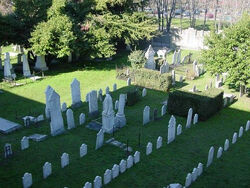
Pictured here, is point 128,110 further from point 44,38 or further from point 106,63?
point 106,63

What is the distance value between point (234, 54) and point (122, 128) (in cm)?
996

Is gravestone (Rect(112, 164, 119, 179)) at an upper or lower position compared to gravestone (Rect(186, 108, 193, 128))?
lower

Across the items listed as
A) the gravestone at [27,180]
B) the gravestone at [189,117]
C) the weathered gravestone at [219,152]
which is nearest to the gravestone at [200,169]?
the weathered gravestone at [219,152]

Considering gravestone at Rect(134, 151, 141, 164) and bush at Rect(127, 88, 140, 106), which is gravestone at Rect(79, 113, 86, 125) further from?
gravestone at Rect(134, 151, 141, 164)

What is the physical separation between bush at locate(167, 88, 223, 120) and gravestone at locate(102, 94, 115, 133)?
4.40 metres

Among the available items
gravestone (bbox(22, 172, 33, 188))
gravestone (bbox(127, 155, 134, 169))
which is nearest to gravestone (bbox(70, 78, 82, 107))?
gravestone (bbox(127, 155, 134, 169))

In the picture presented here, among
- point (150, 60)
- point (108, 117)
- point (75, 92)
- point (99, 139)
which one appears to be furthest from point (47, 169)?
point (150, 60)

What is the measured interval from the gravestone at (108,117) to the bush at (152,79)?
26.5 ft

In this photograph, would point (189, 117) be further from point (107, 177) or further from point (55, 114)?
point (55, 114)

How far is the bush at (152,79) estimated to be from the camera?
2355cm

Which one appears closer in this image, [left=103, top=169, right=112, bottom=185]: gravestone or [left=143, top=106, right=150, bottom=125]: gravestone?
[left=103, top=169, right=112, bottom=185]: gravestone

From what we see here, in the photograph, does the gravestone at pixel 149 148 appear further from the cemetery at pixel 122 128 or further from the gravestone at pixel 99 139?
the gravestone at pixel 99 139

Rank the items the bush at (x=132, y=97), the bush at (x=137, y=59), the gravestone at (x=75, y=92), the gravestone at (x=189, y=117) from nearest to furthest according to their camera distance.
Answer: the gravestone at (x=189, y=117) < the gravestone at (x=75, y=92) < the bush at (x=132, y=97) < the bush at (x=137, y=59)

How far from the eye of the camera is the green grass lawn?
12.5 m
